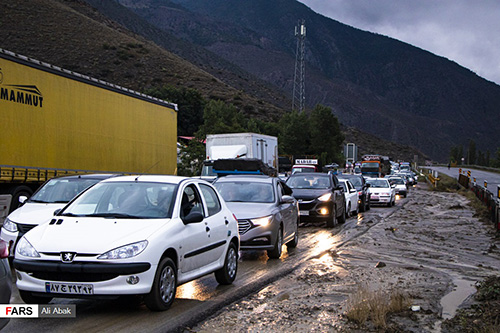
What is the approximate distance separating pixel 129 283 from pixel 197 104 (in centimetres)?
7148

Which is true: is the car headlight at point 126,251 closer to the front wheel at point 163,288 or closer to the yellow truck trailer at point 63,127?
the front wheel at point 163,288

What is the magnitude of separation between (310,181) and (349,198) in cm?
399

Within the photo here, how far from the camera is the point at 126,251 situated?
6648 millimetres

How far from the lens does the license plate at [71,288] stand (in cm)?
648

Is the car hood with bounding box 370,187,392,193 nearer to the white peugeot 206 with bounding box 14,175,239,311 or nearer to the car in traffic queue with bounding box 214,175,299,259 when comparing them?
the car in traffic queue with bounding box 214,175,299,259

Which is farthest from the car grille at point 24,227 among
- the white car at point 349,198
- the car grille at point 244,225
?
Answer: the white car at point 349,198

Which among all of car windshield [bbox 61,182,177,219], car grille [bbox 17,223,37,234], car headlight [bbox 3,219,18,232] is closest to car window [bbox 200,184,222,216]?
car windshield [bbox 61,182,177,219]

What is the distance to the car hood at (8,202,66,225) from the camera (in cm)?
1034

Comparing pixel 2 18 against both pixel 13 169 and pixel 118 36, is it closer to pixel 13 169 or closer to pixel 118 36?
pixel 118 36

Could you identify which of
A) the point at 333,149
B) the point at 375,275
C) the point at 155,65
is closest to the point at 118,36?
the point at 155,65

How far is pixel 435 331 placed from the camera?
261 inches

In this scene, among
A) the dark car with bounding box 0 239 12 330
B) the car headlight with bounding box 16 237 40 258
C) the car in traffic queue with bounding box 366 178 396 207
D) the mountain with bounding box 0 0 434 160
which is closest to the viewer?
the dark car with bounding box 0 239 12 330

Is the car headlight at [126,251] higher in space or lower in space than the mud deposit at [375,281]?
higher

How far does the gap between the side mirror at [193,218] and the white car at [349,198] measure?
51.1 feet
